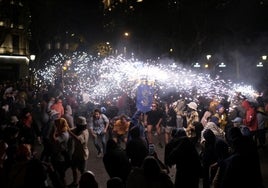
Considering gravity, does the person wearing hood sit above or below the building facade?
below

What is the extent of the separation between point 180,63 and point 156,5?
32.0ft

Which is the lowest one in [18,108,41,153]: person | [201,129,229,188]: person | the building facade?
[201,129,229,188]: person

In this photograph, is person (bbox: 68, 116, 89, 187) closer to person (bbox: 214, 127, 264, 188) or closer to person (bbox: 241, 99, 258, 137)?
person (bbox: 214, 127, 264, 188)

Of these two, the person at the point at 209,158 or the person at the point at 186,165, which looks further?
the person at the point at 209,158

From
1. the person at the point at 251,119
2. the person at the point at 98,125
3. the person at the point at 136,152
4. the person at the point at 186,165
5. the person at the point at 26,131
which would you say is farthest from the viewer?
the person at the point at 251,119

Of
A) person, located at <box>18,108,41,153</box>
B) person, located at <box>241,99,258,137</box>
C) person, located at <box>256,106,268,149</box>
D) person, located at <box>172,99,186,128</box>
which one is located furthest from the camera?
person, located at <box>172,99,186,128</box>

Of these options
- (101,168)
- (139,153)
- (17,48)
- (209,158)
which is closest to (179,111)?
(101,168)

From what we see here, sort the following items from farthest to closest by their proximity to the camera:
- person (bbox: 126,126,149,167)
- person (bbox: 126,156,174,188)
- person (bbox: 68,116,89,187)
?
person (bbox: 68,116,89,187) → person (bbox: 126,126,149,167) → person (bbox: 126,156,174,188)

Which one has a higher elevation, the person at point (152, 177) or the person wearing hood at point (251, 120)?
the person wearing hood at point (251, 120)

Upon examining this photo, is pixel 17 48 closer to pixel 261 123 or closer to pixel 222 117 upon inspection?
pixel 261 123

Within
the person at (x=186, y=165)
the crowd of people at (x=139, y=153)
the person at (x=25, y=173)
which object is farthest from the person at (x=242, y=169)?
the person at (x=25, y=173)

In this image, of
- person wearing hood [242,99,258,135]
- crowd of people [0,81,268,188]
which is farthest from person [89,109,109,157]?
person wearing hood [242,99,258,135]

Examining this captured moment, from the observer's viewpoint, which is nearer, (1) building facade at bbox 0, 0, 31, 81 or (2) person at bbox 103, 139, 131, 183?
(2) person at bbox 103, 139, 131, 183

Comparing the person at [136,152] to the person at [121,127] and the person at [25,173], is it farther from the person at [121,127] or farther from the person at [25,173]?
the person at [121,127]
